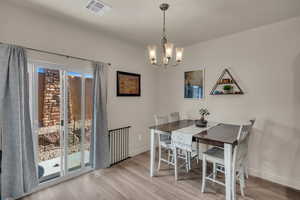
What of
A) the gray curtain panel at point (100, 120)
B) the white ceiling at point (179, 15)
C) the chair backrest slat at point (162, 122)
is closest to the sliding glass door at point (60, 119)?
the gray curtain panel at point (100, 120)

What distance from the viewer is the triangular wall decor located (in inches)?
117

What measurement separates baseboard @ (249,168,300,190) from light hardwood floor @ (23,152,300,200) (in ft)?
0.33

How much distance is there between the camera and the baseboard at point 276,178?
7.93 feet

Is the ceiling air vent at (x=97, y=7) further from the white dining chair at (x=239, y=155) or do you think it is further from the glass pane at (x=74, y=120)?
the white dining chair at (x=239, y=155)

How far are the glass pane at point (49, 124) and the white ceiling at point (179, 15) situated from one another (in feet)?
3.17

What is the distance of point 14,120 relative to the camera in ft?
6.56

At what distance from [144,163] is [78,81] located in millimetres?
2110

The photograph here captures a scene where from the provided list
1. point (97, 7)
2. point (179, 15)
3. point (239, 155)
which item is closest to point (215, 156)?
point (239, 155)

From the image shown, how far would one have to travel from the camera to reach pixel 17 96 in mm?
2008

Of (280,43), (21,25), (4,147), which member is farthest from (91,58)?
(280,43)

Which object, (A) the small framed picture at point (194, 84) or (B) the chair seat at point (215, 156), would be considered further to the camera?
(A) the small framed picture at point (194, 84)

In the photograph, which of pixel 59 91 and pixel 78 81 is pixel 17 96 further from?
pixel 78 81

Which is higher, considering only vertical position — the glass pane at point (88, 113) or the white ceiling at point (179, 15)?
the white ceiling at point (179, 15)

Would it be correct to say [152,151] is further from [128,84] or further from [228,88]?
[228,88]
